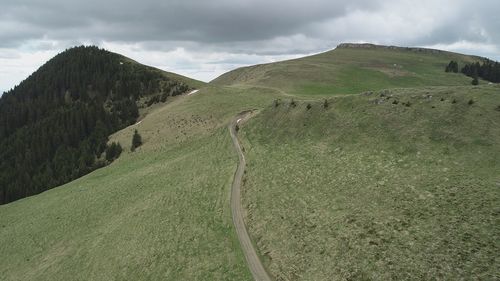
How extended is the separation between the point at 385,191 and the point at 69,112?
126723 millimetres

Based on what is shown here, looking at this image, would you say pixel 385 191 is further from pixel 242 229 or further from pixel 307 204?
pixel 242 229

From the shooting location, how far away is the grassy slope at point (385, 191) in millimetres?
22031

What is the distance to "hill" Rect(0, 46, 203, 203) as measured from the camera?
9750cm

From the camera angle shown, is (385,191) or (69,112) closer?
(385,191)

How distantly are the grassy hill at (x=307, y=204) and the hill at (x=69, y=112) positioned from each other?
1287 inches

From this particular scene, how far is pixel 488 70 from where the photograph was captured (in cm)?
14288

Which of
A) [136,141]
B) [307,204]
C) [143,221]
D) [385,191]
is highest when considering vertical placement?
[136,141]

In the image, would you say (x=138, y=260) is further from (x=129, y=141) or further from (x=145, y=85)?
(x=145, y=85)

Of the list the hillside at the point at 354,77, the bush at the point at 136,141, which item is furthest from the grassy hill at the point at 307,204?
the hillside at the point at 354,77

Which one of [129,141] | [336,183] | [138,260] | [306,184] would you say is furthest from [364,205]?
[129,141]

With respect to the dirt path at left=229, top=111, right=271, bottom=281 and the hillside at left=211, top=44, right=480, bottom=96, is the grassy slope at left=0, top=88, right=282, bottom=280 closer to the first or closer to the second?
the dirt path at left=229, top=111, right=271, bottom=281

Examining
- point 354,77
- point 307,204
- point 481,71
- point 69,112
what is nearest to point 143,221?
point 307,204

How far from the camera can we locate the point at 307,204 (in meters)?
32.9

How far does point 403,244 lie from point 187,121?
6374 centimetres
